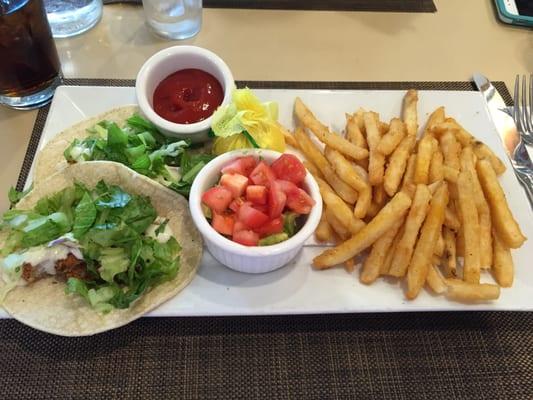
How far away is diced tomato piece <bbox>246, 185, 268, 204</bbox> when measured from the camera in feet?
5.58

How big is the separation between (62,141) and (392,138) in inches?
52.5

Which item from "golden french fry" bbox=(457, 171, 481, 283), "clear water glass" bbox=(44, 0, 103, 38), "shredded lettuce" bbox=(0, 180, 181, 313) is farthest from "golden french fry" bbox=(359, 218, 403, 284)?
"clear water glass" bbox=(44, 0, 103, 38)

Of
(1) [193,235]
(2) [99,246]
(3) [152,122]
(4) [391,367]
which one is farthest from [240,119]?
(4) [391,367]

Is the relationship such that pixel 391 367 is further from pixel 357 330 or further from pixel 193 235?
pixel 193 235

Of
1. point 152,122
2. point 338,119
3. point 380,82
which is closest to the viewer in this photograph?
point 152,122

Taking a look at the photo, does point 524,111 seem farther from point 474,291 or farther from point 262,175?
point 262,175

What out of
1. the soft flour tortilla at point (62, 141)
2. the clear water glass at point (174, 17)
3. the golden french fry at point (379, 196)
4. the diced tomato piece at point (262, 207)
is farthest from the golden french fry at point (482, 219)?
the clear water glass at point (174, 17)

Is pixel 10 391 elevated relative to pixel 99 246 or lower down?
lower down

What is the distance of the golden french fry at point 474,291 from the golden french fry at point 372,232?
11.8 inches

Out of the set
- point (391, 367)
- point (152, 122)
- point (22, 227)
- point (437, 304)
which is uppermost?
point (152, 122)

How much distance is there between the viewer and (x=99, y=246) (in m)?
1.70

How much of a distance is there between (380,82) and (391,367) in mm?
1481

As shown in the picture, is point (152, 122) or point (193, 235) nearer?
A: point (193, 235)

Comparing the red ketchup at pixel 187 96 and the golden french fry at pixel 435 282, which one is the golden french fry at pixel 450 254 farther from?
the red ketchup at pixel 187 96
